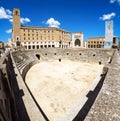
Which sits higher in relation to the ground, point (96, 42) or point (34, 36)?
point (34, 36)

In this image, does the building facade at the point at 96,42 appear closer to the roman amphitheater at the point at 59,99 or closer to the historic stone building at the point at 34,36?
the historic stone building at the point at 34,36

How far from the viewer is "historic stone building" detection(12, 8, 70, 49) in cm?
4388

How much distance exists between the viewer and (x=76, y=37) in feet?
176

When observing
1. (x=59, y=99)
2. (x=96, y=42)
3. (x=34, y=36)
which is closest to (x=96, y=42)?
(x=96, y=42)

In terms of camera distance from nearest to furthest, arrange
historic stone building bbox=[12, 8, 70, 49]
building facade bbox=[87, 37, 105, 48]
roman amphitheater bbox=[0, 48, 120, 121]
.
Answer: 1. roman amphitheater bbox=[0, 48, 120, 121]
2. historic stone building bbox=[12, 8, 70, 49]
3. building facade bbox=[87, 37, 105, 48]

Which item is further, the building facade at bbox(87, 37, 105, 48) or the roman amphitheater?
the building facade at bbox(87, 37, 105, 48)

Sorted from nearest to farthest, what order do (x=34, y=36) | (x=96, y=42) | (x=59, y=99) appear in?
(x=59, y=99), (x=34, y=36), (x=96, y=42)

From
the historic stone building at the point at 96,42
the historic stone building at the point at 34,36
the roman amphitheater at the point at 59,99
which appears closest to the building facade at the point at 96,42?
the historic stone building at the point at 96,42

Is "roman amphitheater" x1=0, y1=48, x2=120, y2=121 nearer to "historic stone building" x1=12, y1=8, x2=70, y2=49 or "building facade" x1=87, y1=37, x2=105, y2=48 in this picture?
"historic stone building" x1=12, y1=8, x2=70, y2=49

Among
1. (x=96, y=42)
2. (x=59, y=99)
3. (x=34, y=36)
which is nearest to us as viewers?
(x=59, y=99)

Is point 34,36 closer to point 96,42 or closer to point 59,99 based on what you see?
point 96,42

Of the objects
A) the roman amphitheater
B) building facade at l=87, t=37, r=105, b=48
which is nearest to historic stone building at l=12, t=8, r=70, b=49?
building facade at l=87, t=37, r=105, b=48

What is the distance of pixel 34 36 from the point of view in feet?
163

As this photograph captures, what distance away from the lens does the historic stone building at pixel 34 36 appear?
4388 centimetres
